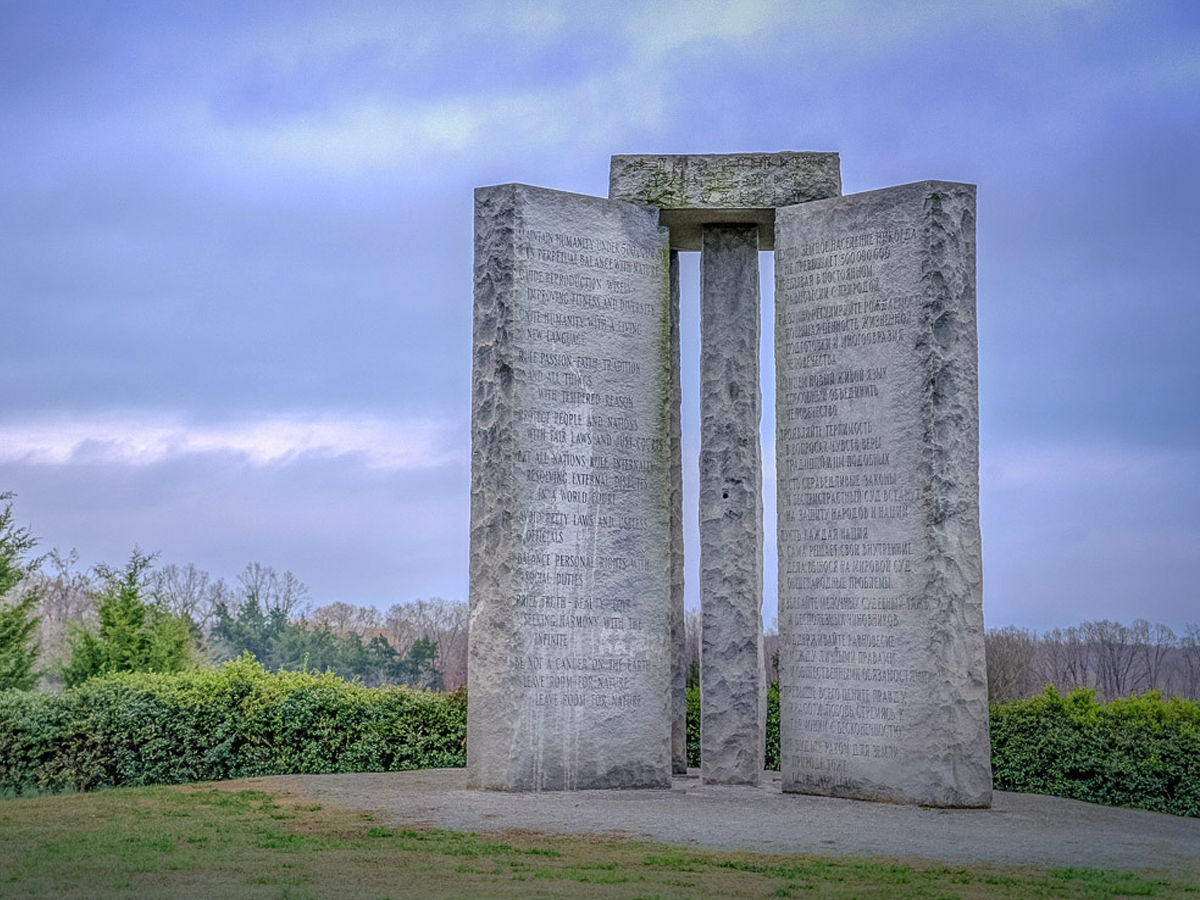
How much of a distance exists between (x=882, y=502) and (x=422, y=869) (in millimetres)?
5388

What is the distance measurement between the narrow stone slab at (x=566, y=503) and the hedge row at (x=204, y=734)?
2245mm

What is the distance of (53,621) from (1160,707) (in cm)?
2627

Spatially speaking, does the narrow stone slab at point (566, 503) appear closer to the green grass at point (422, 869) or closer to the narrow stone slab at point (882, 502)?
the narrow stone slab at point (882, 502)

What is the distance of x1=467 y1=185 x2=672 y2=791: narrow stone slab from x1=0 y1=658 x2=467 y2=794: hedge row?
225 cm

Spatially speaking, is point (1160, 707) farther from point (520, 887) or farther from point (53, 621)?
point (53, 621)

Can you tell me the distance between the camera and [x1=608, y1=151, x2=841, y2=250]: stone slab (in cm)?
1184

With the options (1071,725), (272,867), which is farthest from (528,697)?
(1071,725)

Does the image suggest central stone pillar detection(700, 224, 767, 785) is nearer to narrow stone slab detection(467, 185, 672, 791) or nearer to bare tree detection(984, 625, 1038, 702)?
narrow stone slab detection(467, 185, 672, 791)

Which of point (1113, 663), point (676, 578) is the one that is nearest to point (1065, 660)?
point (1113, 663)

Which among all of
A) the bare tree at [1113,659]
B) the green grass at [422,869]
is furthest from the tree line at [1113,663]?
the green grass at [422,869]

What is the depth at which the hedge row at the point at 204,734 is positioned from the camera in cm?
1251

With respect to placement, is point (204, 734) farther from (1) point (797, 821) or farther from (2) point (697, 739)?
(1) point (797, 821)

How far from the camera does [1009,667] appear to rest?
60.6ft

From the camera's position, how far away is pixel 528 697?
426 inches
